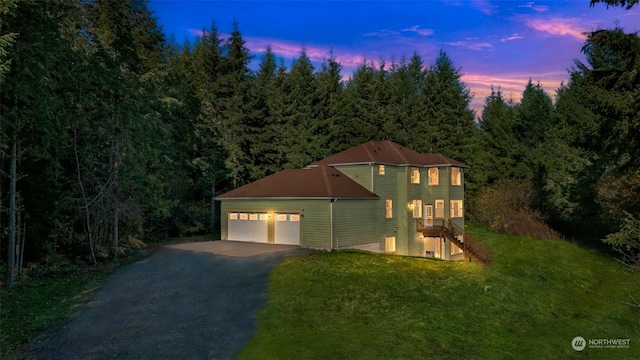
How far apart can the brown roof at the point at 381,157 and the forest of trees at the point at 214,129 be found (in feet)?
29.0

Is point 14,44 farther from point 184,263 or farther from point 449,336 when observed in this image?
point 449,336

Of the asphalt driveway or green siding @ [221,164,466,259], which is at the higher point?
green siding @ [221,164,466,259]

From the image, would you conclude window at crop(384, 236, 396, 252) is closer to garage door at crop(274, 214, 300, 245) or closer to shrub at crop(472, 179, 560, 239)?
garage door at crop(274, 214, 300, 245)

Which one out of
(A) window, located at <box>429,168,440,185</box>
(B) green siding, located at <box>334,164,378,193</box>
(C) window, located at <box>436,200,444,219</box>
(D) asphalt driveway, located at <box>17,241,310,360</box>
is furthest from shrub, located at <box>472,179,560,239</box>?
(D) asphalt driveway, located at <box>17,241,310,360</box>

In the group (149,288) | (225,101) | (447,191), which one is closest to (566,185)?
(447,191)

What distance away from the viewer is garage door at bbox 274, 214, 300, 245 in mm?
25953

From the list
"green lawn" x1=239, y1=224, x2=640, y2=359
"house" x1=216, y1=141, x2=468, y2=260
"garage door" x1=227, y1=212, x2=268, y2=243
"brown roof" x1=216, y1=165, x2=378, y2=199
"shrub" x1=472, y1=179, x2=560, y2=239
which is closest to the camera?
"green lawn" x1=239, y1=224, x2=640, y2=359

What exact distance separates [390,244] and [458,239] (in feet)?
17.4

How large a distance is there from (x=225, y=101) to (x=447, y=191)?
2077cm

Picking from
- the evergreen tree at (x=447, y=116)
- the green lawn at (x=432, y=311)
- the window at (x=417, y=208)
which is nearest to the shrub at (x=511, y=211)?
the evergreen tree at (x=447, y=116)

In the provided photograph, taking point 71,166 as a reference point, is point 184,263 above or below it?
below

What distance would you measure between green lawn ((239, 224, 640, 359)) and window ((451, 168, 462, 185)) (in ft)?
33.7

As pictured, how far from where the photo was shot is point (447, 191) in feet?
109

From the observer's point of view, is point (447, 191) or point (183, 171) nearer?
point (447, 191)
